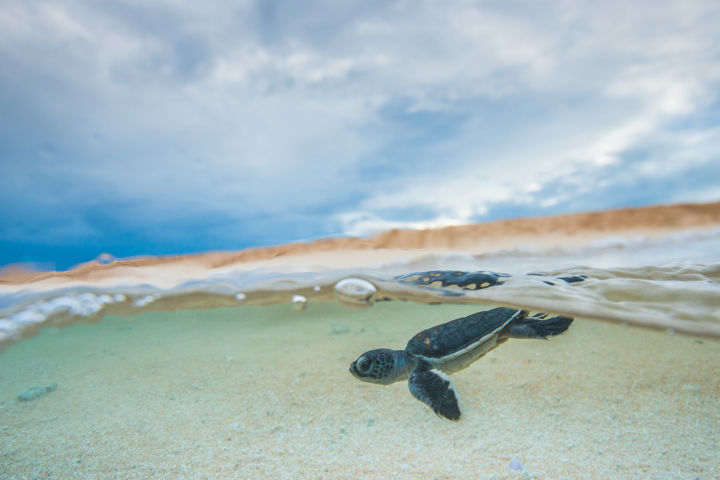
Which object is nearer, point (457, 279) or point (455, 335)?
point (455, 335)

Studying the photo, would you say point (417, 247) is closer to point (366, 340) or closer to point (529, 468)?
point (366, 340)

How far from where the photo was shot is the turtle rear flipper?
6301 mm

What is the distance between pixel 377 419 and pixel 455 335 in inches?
76.3

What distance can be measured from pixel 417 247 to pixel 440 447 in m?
4.31

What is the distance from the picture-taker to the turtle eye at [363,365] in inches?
213

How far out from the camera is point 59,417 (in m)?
6.76

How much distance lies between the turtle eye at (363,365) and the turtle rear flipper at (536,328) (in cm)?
274

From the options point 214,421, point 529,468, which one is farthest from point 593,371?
point 214,421

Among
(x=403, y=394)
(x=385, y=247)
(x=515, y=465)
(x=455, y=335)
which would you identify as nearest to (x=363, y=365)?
(x=455, y=335)

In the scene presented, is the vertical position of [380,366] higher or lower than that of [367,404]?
higher

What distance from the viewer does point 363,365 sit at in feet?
17.8

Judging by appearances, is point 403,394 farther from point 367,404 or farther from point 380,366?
point 380,366

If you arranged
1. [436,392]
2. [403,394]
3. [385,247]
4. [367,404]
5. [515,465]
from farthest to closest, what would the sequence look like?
[385,247] → [403,394] → [367,404] → [436,392] → [515,465]

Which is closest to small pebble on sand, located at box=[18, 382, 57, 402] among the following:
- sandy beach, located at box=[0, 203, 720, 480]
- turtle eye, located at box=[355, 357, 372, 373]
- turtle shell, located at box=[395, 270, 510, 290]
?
sandy beach, located at box=[0, 203, 720, 480]
